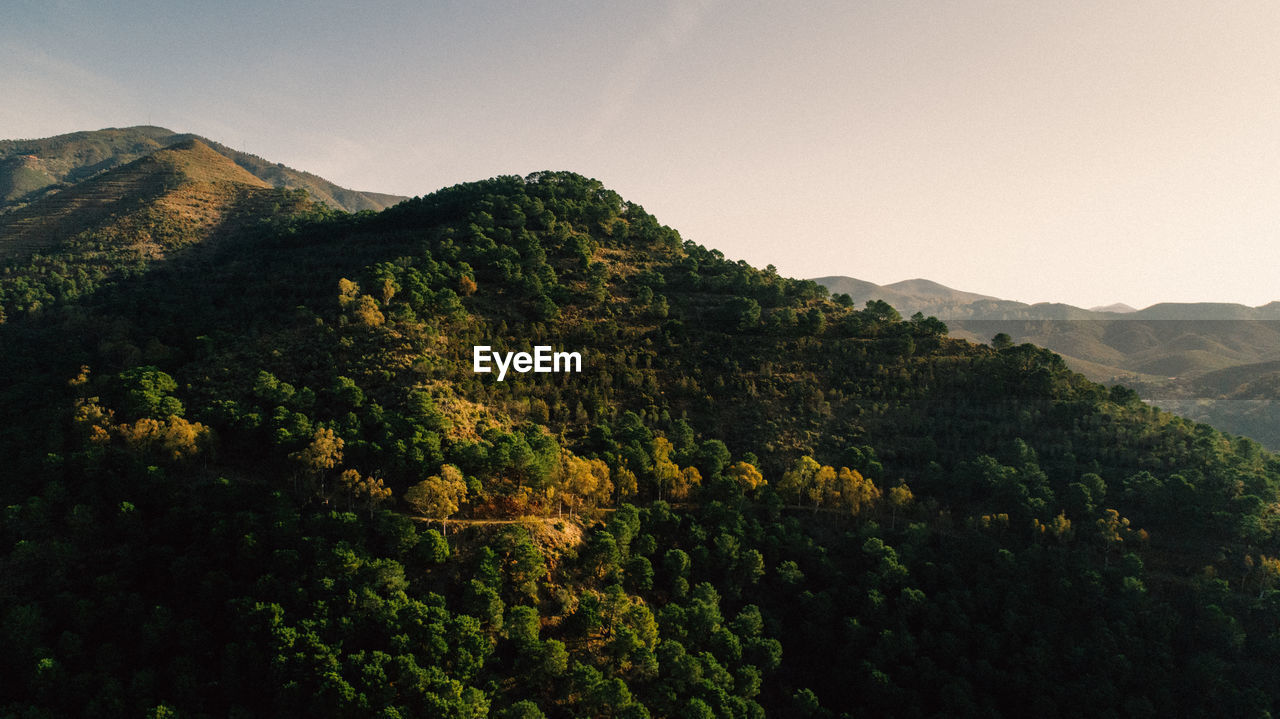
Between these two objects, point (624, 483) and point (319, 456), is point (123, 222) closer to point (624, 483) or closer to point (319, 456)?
point (319, 456)

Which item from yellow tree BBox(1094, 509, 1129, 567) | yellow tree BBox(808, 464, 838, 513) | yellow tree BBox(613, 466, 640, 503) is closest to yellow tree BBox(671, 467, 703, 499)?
yellow tree BBox(613, 466, 640, 503)

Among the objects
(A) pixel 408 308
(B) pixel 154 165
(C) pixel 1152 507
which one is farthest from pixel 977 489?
(B) pixel 154 165

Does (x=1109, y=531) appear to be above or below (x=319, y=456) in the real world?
Result: below

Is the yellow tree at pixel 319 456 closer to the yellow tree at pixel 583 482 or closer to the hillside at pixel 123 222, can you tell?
the yellow tree at pixel 583 482

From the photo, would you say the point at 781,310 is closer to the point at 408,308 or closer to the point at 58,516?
the point at 408,308

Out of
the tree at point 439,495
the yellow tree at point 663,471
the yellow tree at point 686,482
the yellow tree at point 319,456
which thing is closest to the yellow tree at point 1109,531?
the yellow tree at point 686,482

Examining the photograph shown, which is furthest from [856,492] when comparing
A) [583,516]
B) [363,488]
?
[363,488]
